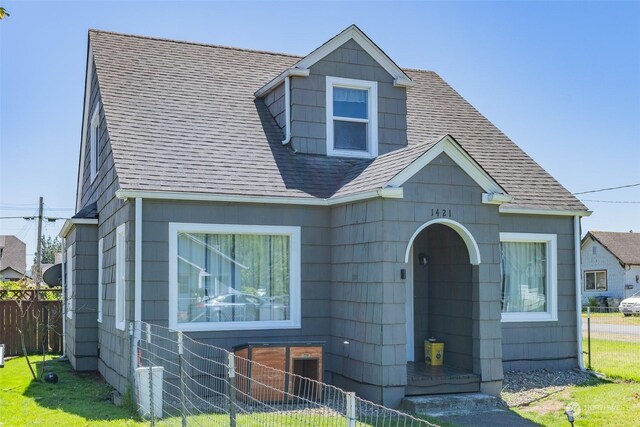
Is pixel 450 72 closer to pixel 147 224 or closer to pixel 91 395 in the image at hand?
pixel 147 224

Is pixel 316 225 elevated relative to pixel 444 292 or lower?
elevated

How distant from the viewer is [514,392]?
11.5m

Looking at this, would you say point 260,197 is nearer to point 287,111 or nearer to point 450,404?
point 287,111

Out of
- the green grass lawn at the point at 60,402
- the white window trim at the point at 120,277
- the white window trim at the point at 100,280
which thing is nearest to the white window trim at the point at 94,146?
the white window trim at the point at 100,280

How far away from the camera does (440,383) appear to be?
10508mm

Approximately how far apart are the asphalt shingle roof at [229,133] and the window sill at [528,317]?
205 cm

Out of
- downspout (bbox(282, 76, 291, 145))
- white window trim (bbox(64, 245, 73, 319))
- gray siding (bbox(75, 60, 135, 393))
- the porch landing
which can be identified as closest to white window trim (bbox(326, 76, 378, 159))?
downspout (bbox(282, 76, 291, 145))

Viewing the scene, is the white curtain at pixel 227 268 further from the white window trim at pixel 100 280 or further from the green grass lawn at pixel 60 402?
the white window trim at pixel 100 280

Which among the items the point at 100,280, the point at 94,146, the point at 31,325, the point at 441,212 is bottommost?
the point at 31,325

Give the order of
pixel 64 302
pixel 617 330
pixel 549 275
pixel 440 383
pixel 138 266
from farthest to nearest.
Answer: pixel 617 330, pixel 64 302, pixel 549 275, pixel 440 383, pixel 138 266

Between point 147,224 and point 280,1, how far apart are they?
5.77m

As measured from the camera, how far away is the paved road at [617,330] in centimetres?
1886

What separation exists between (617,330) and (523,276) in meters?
8.64

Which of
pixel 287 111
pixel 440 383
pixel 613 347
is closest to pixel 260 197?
pixel 287 111
